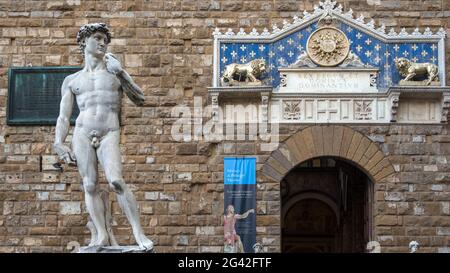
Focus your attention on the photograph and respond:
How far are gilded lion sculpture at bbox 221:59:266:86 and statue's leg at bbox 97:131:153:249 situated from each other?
4504 mm

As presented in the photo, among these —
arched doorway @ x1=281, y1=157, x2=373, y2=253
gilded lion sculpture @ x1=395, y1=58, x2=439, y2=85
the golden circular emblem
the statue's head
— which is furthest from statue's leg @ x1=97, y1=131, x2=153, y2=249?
arched doorway @ x1=281, y1=157, x2=373, y2=253

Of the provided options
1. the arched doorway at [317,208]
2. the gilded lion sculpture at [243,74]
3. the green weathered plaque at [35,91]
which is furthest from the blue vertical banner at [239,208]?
the arched doorway at [317,208]

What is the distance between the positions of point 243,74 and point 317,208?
374 inches

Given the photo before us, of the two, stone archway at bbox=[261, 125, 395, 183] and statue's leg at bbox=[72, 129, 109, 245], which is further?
stone archway at bbox=[261, 125, 395, 183]

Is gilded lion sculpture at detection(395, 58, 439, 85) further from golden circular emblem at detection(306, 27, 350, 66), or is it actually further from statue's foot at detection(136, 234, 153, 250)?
statue's foot at detection(136, 234, 153, 250)

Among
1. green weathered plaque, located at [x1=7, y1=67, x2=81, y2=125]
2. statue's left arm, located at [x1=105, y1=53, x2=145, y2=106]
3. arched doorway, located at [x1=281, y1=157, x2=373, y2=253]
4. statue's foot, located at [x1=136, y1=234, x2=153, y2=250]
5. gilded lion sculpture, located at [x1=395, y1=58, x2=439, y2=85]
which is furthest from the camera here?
arched doorway, located at [x1=281, y1=157, x2=373, y2=253]

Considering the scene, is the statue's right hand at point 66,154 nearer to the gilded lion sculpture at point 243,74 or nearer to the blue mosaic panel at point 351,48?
the gilded lion sculpture at point 243,74

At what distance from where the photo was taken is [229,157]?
1609 centimetres

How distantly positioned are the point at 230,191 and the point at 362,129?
2272 millimetres

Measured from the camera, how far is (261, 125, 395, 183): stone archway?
1600 cm

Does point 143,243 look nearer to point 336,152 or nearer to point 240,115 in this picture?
point 240,115

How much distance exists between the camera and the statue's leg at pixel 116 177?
458 inches
